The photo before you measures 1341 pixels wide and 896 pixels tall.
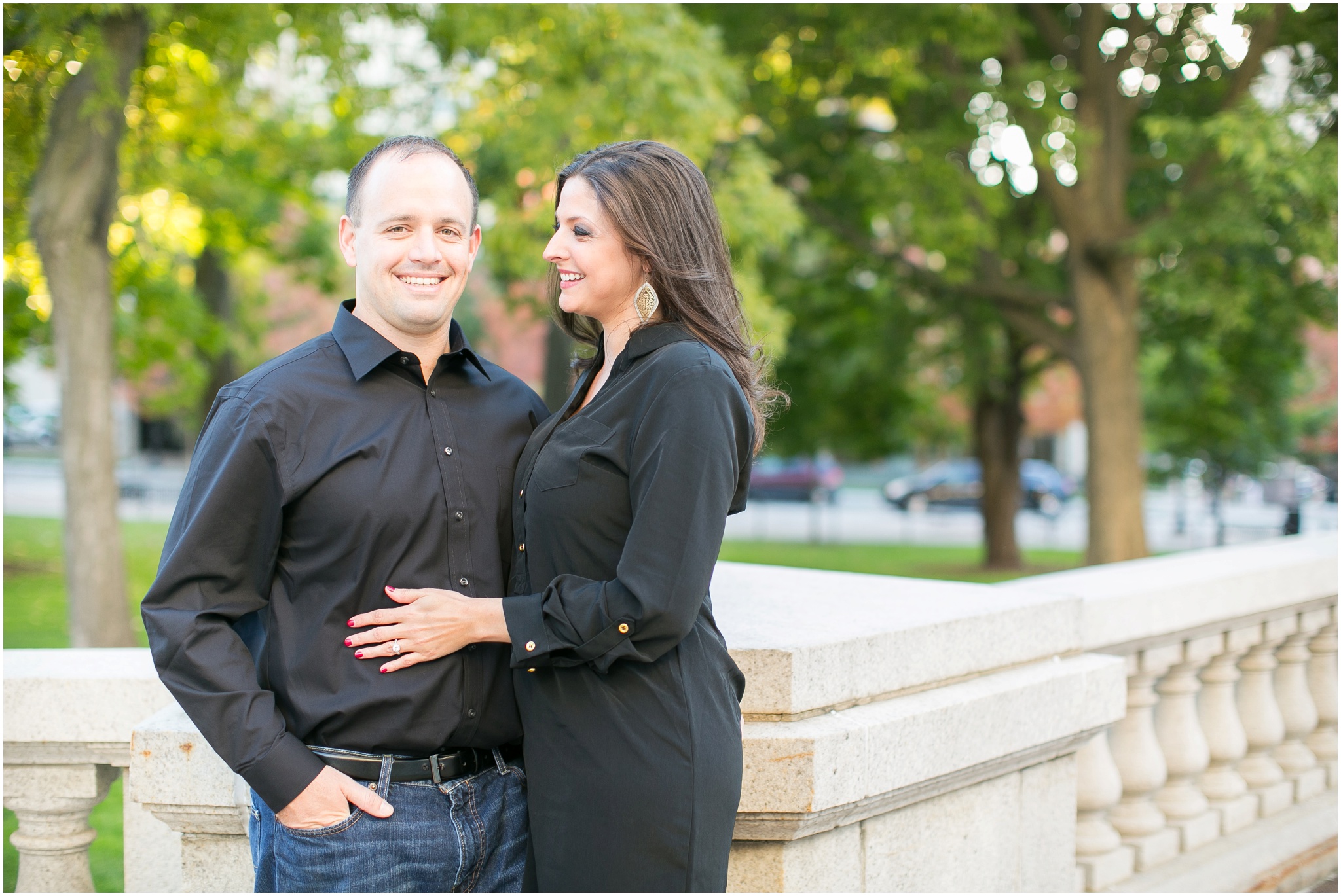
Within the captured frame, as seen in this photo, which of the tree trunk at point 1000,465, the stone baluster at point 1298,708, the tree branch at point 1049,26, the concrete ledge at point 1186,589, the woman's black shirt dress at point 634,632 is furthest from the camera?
the tree trunk at point 1000,465

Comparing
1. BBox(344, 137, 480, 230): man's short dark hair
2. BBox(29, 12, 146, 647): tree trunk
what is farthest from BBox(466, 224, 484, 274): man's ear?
BBox(29, 12, 146, 647): tree trunk

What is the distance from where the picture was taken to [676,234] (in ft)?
6.98

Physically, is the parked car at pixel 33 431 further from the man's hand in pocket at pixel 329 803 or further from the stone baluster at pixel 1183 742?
Result: the man's hand in pocket at pixel 329 803

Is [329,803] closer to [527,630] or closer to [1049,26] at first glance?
[527,630]

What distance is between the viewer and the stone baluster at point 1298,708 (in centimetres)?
445

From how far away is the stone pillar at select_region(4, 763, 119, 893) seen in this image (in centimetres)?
289

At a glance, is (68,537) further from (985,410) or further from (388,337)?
(985,410)

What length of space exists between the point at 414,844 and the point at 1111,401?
13693mm

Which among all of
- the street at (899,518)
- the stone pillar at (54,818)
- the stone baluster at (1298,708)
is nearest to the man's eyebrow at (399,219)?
the stone pillar at (54,818)

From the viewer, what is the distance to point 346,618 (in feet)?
6.82

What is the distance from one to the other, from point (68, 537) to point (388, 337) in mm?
7859

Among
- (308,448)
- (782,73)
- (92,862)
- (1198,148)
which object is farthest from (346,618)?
(782,73)

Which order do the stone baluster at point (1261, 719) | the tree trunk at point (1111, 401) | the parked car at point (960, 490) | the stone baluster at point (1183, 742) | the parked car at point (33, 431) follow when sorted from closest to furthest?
1. the stone baluster at point (1183, 742)
2. the stone baluster at point (1261, 719)
3. the tree trunk at point (1111, 401)
4. the parked car at point (960, 490)
5. the parked car at point (33, 431)

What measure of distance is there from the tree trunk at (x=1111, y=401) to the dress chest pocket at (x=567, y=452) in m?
13.3
